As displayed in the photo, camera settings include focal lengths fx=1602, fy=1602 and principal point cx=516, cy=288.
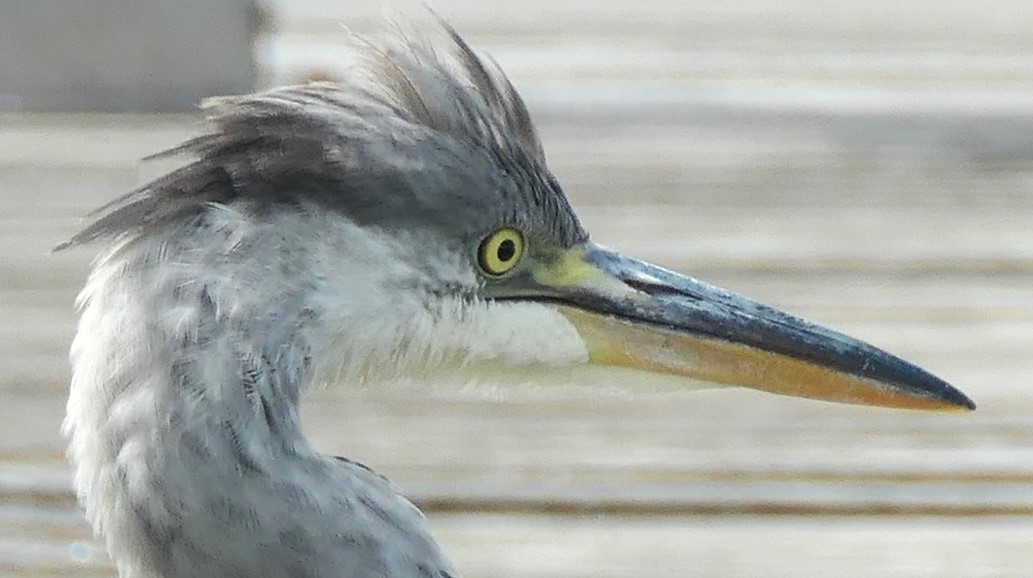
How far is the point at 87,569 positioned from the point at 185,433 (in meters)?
0.81

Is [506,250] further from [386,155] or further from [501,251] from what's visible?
[386,155]

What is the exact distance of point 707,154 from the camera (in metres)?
3.13

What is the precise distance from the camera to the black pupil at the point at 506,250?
58.0 inches

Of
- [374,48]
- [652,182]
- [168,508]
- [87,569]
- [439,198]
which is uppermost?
[652,182]

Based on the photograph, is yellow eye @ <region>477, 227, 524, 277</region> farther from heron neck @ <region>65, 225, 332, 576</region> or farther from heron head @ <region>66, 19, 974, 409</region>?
heron neck @ <region>65, 225, 332, 576</region>

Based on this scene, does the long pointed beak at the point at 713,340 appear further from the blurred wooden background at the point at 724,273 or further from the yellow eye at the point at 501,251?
the blurred wooden background at the point at 724,273

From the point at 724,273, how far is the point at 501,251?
4.06ft

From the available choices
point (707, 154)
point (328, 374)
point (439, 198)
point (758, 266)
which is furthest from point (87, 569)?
point (707, 154)

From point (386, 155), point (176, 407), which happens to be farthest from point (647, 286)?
point (176, 407)

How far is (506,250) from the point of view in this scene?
148cm

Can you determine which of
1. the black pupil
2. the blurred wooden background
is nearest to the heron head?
the black pupil

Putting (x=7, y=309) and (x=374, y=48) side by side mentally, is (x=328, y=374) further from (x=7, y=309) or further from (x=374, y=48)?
(x=7, y=309)

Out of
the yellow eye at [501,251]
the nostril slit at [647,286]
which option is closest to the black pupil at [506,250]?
the yellow eye at [501,251]

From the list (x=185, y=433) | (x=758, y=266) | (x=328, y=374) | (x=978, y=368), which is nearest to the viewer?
(x=185, y=433)
